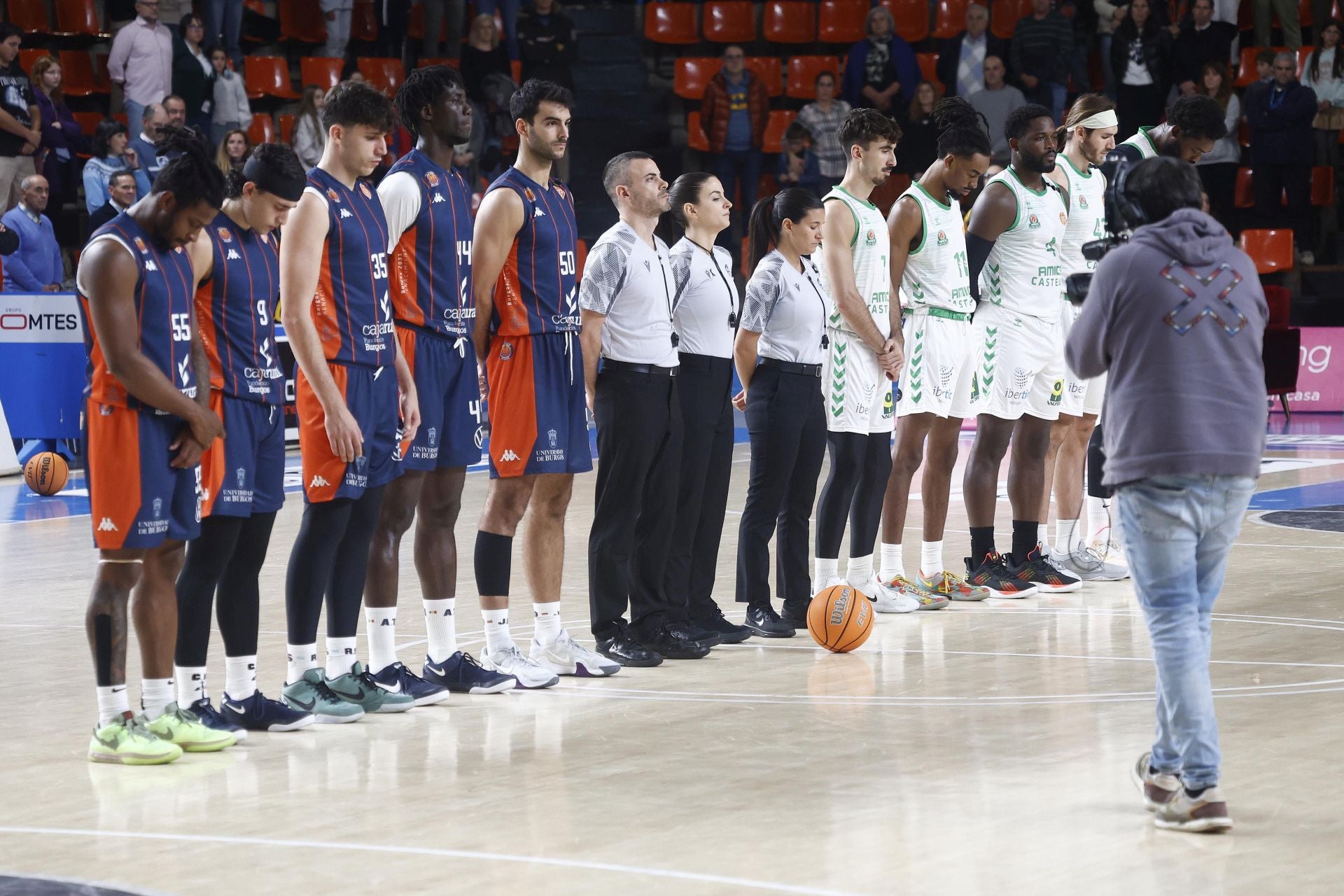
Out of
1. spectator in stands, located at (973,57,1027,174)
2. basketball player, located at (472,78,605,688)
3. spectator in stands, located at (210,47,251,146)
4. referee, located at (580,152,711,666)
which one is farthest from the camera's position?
spectator in stands, located at (973,57,1027,174)

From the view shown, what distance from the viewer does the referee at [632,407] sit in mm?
7676

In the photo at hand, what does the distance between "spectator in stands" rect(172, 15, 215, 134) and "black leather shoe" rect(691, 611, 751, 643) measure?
39.9 feet

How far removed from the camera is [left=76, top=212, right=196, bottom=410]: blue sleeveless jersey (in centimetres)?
594

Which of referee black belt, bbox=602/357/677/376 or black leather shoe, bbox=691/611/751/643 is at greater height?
referee black belt, bbox=602/357/677/376

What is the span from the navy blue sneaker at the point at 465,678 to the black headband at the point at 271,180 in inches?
78.0

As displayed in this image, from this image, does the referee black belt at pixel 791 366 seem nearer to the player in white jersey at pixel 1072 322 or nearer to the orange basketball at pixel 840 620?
the orange basketball at pixel 840 620

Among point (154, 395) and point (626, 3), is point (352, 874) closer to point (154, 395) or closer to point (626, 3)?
point (154, 395)

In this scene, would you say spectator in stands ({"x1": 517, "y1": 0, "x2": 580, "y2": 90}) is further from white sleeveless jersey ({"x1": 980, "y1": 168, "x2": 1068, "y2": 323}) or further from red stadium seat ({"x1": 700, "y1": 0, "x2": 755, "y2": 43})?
white sleeveless jersey ({"x1": 980, "y1": 168, "x2": 1068, "y2": 323})

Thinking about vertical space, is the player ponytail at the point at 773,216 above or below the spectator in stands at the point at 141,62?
below

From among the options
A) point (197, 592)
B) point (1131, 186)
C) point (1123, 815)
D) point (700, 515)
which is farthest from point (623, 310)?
point (1123, 815)

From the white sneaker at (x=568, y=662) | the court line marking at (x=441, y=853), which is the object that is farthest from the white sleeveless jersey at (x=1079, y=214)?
the court line marking at (x=441, y=853)

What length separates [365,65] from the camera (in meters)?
21.4

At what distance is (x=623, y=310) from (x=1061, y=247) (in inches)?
128

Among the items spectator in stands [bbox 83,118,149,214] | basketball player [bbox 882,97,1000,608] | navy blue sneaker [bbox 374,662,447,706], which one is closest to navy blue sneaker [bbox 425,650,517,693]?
navy blue sneaker [bbox 374,662,447,706]
